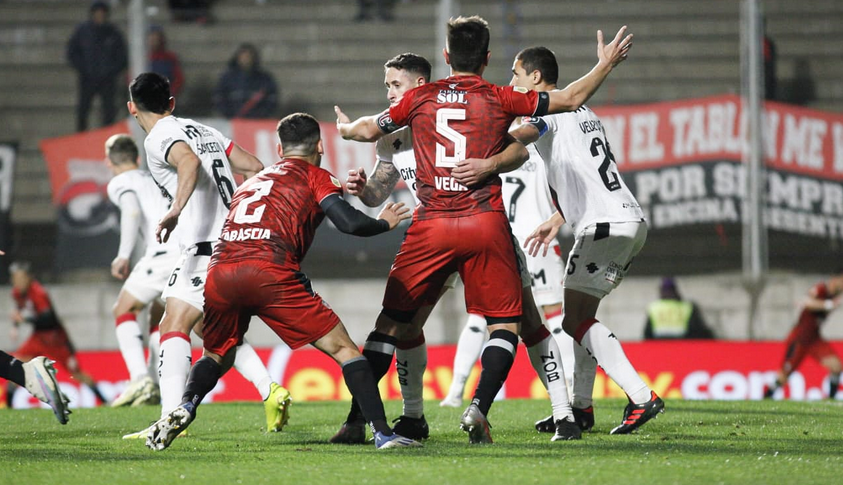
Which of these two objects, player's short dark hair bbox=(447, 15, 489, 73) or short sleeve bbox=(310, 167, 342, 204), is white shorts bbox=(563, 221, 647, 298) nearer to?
player's short dark hair bbox=(447, 15, 489, 73)

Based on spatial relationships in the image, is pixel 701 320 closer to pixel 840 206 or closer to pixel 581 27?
pixel 840 206

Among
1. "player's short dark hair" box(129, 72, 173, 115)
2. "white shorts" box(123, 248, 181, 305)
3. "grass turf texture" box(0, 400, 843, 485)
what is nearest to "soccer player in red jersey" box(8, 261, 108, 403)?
"white shorts" box(123, 248, 181, 305)

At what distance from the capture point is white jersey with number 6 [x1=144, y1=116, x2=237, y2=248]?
679 centimetres

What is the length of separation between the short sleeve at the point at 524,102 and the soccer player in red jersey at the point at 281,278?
2.39 feet

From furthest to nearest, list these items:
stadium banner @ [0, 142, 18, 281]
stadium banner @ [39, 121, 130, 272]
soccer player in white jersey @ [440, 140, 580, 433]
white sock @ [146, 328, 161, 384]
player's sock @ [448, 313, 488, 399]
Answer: stadium banner @ [0, 142, 18, 281], stadium banner @ [39, 121, 130, 272], white sock @ [146, 328, 161, 384], player's sock @ [448, 313, 488, 399], soccer player in white jersey @ [440, 140, 580, 433]

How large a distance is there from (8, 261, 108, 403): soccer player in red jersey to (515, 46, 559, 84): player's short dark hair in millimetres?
8777

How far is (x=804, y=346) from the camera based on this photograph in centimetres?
1329

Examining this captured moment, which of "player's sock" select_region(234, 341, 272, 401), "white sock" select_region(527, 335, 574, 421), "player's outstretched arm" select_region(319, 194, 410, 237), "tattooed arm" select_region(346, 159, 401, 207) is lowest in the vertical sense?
"player's sock" select_region(234, 341, 272, 401)

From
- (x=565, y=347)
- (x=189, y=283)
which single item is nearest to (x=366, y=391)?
(x=189, y=283)

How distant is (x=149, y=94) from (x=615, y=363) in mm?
3166

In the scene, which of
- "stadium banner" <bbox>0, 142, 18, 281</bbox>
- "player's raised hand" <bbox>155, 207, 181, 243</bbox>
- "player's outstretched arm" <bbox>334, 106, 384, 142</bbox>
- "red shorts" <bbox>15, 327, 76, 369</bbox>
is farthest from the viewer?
"stadium banner" <bbox>0, 142, 18, 281</bbox>

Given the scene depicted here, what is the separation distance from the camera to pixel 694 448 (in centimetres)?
575

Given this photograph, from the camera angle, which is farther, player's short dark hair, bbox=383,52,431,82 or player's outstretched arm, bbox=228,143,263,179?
player's outstretched arm, bbox=228,143,263,179

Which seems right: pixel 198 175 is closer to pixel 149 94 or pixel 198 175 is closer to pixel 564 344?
pixel 149 94
